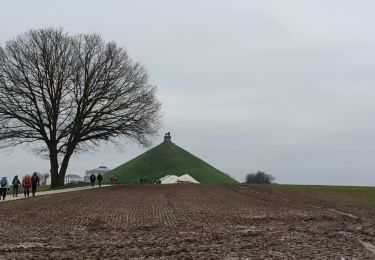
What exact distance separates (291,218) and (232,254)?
8.92m

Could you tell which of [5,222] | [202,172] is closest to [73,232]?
[5,222]

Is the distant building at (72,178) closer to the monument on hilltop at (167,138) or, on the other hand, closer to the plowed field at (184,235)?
the monument on hilltop at (167,138)

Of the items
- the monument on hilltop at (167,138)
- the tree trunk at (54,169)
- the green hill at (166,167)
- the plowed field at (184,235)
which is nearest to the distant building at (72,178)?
the green hill at (166,167)

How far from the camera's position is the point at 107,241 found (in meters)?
12.6

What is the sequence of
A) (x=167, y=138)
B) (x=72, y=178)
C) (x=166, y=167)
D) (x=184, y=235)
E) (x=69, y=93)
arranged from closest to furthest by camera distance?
(x=184, y=235), (x=69, y=93), (x=166, y=167), (x=167, y=138), (x=72, y=178)

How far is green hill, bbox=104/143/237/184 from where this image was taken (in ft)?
282

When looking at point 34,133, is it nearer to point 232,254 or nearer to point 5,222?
point 5,222

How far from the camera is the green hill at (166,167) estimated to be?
8606 cm

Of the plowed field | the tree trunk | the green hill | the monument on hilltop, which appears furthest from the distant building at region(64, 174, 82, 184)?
the plowed field

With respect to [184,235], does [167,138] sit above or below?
above

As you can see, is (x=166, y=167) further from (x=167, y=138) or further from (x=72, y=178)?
(x=72, y=178)

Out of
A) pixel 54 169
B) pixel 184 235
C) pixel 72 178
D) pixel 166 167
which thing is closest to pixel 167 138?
pixel 166 167

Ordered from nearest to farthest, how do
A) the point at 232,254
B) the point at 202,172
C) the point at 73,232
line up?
the point at 232,254 < the point at 73,232 < the point at 202,172

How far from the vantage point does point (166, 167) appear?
92.2 meters
